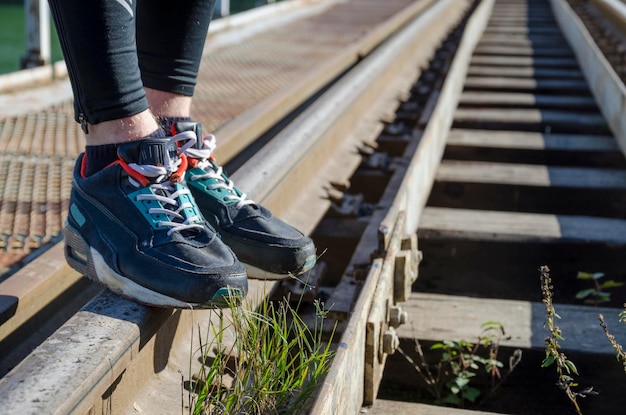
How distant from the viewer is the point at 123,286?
5.16 ft

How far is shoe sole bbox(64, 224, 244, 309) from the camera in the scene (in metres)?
1.55

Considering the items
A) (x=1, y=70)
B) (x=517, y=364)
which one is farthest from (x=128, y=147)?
(x=1, y=70)

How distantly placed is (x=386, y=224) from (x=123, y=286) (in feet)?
2.30

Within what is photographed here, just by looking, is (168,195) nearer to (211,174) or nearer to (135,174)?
(135,174)

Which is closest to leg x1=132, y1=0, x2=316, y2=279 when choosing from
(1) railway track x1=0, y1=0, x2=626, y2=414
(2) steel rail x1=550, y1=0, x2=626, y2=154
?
(1) railway track x1=0, y1=0, x2=626, y2=414

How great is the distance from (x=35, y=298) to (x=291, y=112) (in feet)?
8.21

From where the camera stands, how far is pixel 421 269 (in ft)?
9.80

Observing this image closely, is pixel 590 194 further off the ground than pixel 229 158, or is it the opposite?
pixel 229 158

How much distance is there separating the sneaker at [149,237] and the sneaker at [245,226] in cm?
14

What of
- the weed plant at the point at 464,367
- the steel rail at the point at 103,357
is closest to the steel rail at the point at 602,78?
the weed plant at the point at 464,367

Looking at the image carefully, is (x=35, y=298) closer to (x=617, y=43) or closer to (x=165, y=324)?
(x=165, y=324)

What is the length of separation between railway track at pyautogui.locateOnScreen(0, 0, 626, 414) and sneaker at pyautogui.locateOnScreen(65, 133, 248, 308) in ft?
0.19

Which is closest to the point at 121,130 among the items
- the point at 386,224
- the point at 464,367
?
the point at 386,224

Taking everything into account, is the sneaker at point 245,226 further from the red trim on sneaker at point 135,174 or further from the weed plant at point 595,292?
the weed plant at point 595,292
